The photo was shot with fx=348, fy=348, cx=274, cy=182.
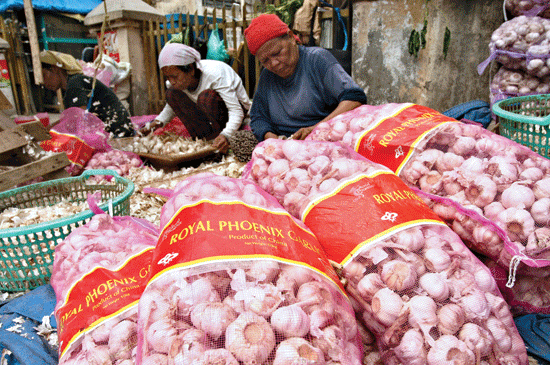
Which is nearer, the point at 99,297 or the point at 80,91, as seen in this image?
the point at 99,297

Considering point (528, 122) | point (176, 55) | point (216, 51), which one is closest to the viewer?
point (528, 122)

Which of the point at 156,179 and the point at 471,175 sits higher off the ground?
the point at 471,175

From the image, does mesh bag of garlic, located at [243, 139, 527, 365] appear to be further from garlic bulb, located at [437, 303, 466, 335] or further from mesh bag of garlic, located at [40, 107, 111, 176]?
mesh bag of garlic, located at [40, 107, 111, 176]

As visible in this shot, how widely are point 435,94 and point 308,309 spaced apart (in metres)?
3.22

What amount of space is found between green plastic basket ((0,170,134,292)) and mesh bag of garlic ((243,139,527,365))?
Result: 1.02 m

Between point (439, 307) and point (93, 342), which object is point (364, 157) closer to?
point (439, 307)

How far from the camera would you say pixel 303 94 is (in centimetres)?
276

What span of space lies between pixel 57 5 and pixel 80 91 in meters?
9.11

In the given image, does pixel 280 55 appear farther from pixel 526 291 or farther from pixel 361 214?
pixel 526 291

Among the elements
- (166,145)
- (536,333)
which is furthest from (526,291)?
(166,145)

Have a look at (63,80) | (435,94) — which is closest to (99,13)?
(63,80)

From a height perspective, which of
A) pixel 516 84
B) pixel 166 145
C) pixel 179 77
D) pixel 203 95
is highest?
pixel 179 77

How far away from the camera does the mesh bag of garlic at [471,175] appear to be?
109cm

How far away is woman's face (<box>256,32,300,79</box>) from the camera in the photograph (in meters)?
2.52
